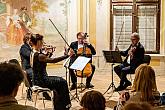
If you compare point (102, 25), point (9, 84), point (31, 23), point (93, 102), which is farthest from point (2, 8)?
point (9, 84)

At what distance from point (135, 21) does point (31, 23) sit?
8.63 feet

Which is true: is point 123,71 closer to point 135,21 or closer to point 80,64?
point 80,64

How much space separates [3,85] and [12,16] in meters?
6.40

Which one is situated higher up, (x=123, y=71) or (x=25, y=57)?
(x=25, y=57)

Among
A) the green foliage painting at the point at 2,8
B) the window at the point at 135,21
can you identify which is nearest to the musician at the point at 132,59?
the window at the point at 135,21

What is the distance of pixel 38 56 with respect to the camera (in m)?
4.86

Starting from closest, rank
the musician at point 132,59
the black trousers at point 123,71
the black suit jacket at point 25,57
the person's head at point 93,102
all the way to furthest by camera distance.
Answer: the person's head at point 93,102 < the black suit jacket at point 25,57 < the musician at point 132,59 < the black trousers at point 123,71

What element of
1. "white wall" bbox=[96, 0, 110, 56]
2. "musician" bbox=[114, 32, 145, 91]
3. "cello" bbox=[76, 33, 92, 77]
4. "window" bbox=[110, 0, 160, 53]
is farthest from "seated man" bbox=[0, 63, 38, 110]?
"window" bbox=[110, 0, 160, 53]

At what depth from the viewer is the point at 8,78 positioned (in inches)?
78.5

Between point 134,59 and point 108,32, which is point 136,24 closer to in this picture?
point 108,32

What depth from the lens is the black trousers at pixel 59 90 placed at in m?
4.99

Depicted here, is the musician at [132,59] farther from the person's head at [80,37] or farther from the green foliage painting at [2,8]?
the green foliage painting at [2,8]

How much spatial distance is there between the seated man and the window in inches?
281

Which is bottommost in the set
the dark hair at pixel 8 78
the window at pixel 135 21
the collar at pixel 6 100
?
the collar at pixel 6 100
